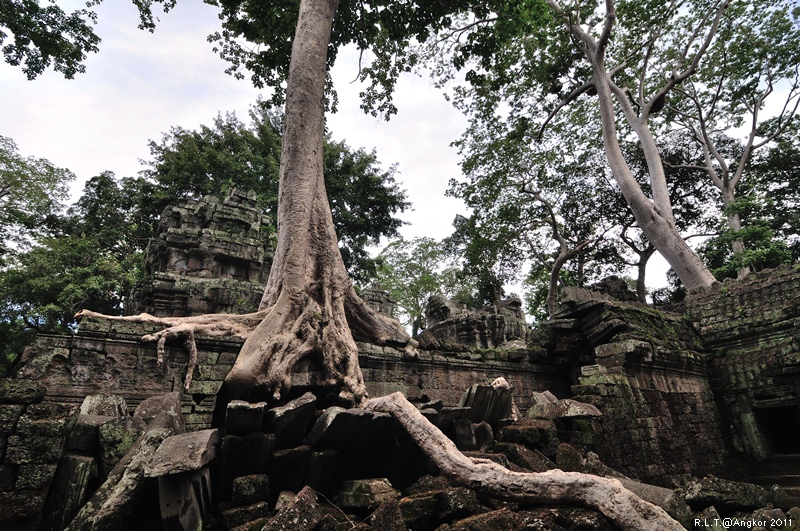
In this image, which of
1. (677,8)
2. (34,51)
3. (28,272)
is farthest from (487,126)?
(28,272)

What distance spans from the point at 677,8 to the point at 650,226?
6824mm

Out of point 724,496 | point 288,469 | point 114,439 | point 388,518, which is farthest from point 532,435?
point 114,439

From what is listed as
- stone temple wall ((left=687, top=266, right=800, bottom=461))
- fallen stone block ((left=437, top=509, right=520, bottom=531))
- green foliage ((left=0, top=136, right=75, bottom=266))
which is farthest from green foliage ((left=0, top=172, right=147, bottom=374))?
stone temple wall ((left=687, top=266, right=800, bottom=461))

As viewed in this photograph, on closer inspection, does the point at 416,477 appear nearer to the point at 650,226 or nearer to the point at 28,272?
the point at 650,226

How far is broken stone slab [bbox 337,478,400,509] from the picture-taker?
2414 mm

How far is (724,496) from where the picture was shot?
9.14 feet

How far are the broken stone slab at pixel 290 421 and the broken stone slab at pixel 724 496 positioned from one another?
8.73 feet

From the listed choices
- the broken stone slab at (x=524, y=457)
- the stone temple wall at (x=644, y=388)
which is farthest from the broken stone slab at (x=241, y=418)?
the stone temple wall at (x=644, y=388)

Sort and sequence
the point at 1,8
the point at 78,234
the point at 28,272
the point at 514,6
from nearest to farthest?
the point at 514,6, the point at 1,8, the point at 28,272, the point at 78,234

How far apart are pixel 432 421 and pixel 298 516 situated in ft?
4.77

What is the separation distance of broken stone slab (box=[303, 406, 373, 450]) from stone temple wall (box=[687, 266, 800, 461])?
26.9ft

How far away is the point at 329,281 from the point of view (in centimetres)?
517

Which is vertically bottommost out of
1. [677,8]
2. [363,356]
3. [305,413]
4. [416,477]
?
[416,477]

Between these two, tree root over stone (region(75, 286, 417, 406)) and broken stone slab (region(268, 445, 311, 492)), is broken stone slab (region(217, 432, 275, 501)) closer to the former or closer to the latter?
broken stone slab (region(268, 445, 311, 492))
